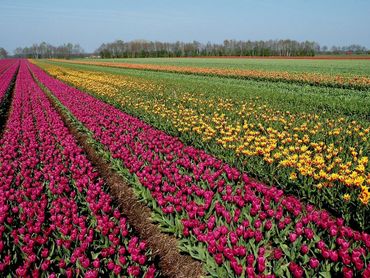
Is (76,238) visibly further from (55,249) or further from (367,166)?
(367,166)

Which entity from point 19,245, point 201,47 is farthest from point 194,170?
point 201,47

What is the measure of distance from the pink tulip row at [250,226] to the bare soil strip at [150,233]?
0.37 meters

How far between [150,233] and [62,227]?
1487 mm

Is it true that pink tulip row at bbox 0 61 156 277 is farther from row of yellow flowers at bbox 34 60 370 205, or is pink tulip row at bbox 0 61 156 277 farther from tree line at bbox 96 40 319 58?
tree line at bbox 96 40 319 58

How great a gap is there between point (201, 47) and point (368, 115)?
14296 cm

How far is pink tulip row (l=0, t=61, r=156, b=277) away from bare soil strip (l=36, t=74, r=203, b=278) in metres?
0.27

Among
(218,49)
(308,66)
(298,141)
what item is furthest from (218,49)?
(298,141)

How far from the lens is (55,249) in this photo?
4.43 meters

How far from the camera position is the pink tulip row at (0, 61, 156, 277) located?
12.6 ft

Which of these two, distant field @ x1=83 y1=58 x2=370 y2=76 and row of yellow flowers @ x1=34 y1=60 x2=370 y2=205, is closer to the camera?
row of yellow flowers @ x1=34 y1=60 x2=370 y2=205

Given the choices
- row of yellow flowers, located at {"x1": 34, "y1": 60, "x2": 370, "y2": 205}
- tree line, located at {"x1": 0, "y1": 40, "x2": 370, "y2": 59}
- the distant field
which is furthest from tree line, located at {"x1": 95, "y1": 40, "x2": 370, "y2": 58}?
row of yellow flowers, located at {"x1": 34, "y1": 60, "x2": 370, "y2": 205}

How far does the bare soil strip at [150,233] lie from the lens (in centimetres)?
451

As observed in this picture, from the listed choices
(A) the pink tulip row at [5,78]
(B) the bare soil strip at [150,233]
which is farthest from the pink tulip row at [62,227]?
(A) the pink tulip row at [5,78]

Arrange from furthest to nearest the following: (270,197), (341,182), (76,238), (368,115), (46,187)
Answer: (368,115), (46,187), (341,182), (270,197), (76,238)
